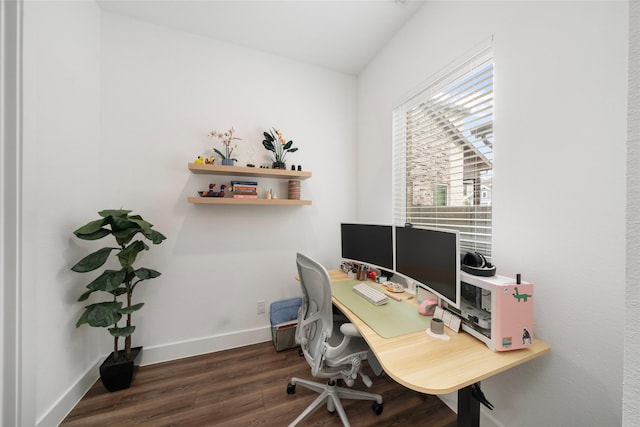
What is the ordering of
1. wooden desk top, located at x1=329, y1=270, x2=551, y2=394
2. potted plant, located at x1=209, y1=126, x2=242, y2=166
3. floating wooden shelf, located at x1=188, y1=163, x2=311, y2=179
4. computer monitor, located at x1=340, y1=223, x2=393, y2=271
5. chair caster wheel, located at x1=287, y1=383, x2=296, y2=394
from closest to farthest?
1. wooden desk top, located at x1=329, y1=270, x2=551, y2=394
2. chair caster wheel, located at x1=287, y1=383, x2=296, y2=394
3. computer monitor, located at x1=340, y1=223, x2=393, y2=271
4. floating wooden shelf, located at x1=188, y1=163, x2=311, y2=179
5. potted plant, located at x1=209, y1=126, x2=242, y2=166

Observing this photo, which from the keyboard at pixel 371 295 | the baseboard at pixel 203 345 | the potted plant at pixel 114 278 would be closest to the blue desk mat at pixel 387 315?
the keyboard at pixel 371 295

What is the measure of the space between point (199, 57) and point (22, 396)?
262 centimetres

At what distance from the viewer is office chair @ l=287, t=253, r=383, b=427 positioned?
1291 millimetres

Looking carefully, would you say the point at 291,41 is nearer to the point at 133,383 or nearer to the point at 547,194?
the point at 547,194

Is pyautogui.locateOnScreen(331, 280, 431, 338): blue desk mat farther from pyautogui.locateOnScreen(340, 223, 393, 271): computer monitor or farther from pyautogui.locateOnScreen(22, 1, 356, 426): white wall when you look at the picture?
pyautogui.locateOnScreen(22, 1, 356, 426): white wall

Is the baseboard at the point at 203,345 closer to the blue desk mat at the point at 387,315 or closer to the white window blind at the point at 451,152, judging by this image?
the blue desk mat at the point at 387,315

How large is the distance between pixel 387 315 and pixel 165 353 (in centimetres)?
201

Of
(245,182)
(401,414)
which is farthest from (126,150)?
(401,414)

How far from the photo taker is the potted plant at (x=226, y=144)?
6.80 feet

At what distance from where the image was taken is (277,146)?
2.34 metres

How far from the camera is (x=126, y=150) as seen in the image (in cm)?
193

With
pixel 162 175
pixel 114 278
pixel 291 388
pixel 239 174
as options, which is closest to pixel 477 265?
pixel 291 388

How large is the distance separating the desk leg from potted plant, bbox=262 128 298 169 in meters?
2.06

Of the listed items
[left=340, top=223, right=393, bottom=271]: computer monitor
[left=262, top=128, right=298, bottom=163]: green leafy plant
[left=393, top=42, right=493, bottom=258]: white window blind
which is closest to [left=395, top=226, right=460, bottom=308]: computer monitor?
[left=340, top=223, right=393, bottom=271]: computer monitor
